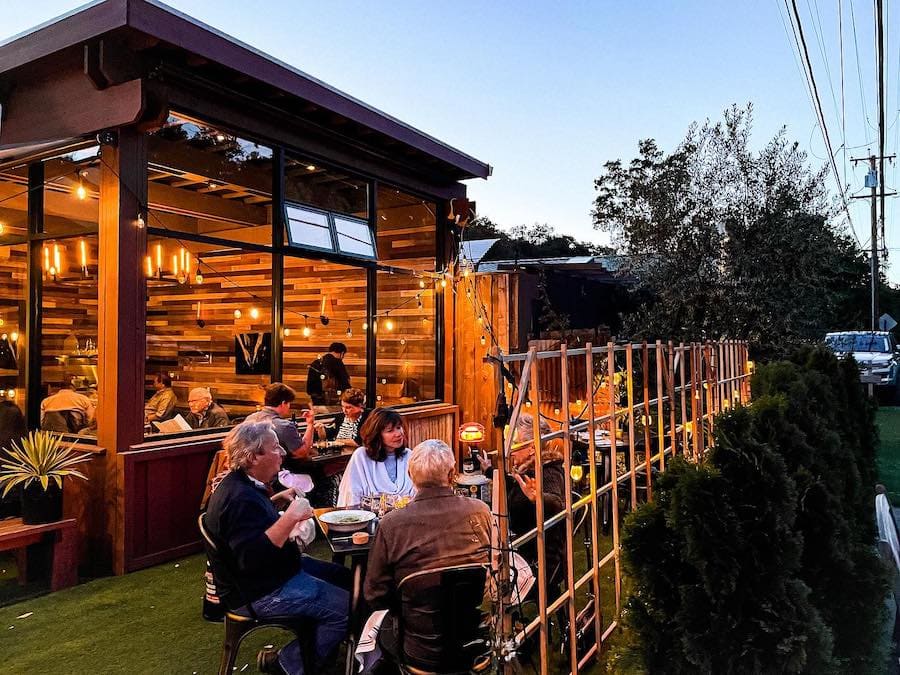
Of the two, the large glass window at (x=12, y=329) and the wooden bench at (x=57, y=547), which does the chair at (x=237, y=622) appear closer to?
the wooden bench at (x=57, y=547)

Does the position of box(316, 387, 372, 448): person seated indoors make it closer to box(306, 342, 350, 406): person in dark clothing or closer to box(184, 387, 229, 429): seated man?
box(184, 387, 229, 429): seated man

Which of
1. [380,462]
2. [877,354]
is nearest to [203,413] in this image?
[380,462]

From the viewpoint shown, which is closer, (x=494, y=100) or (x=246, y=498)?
(x=246, y=498)

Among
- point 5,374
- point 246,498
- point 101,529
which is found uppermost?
point 5,374

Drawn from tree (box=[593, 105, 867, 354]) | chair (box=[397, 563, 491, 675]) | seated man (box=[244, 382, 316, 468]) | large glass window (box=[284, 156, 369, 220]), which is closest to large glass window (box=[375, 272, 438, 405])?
large glass window (box=[284, 156, 369, 220])

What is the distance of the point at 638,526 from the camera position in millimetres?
1898

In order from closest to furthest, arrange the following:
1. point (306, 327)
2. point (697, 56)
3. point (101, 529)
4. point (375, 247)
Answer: point (101, 529), point (375, 247), point (306, 327), point (697, 56)

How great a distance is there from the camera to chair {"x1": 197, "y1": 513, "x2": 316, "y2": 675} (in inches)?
107

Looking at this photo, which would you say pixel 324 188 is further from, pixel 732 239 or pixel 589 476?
pixel 732 239

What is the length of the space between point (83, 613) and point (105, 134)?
3.31 m

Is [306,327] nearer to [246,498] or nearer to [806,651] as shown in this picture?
[246,498]

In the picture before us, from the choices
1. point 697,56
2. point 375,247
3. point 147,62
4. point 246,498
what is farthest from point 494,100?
point 246,498

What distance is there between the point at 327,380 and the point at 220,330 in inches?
84.1

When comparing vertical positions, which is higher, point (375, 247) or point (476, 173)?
point (476, 173)
